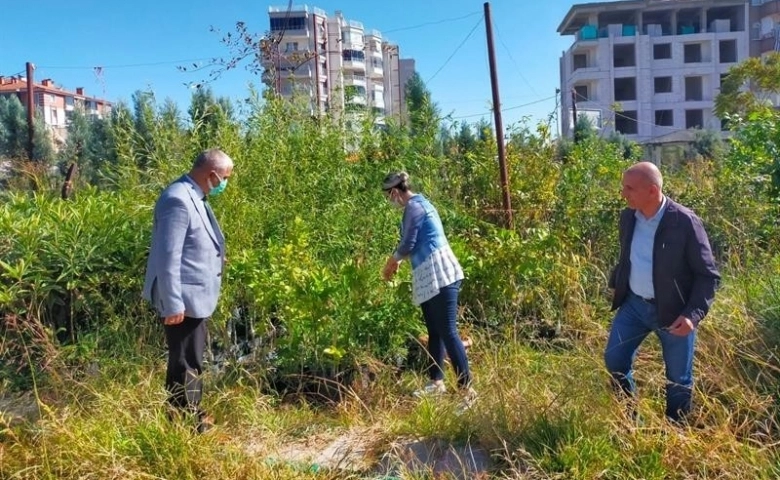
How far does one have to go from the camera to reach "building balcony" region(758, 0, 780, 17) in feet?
163

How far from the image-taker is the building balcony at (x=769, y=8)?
4973cm

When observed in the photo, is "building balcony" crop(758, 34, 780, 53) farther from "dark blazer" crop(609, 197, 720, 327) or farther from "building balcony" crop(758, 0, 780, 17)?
"dark blazer" crop(609, 197, 720, 327)

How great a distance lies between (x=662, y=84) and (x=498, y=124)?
49.5 m

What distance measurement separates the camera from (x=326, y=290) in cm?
432

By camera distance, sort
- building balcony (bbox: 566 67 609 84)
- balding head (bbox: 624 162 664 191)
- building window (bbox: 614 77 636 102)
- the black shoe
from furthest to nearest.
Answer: building window (bbox: 614 77 636 102) → building balcony (bbox: 566 67 609 84) → the black shoe → balding head (bbox: 624 162 664 191)

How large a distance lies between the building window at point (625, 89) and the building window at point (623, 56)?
3.56 ft

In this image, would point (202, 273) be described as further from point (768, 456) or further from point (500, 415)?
point (768, 456)

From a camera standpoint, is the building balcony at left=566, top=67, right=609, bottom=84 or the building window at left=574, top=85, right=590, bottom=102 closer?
the building balcony at left=566, top=67, right=609, bottom=84

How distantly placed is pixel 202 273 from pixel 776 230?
4623mm

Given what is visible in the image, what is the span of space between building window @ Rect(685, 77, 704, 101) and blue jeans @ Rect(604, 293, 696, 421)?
52116 mm

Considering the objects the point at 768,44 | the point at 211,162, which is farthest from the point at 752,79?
the point at 768,44

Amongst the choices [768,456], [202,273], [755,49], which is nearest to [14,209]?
[202,273]

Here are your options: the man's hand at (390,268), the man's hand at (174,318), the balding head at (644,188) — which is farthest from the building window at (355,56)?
the balding head at (644,188)

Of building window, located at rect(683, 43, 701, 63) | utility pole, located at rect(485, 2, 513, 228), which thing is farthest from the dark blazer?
building window, located at rect(683, 43, 701, 63)
